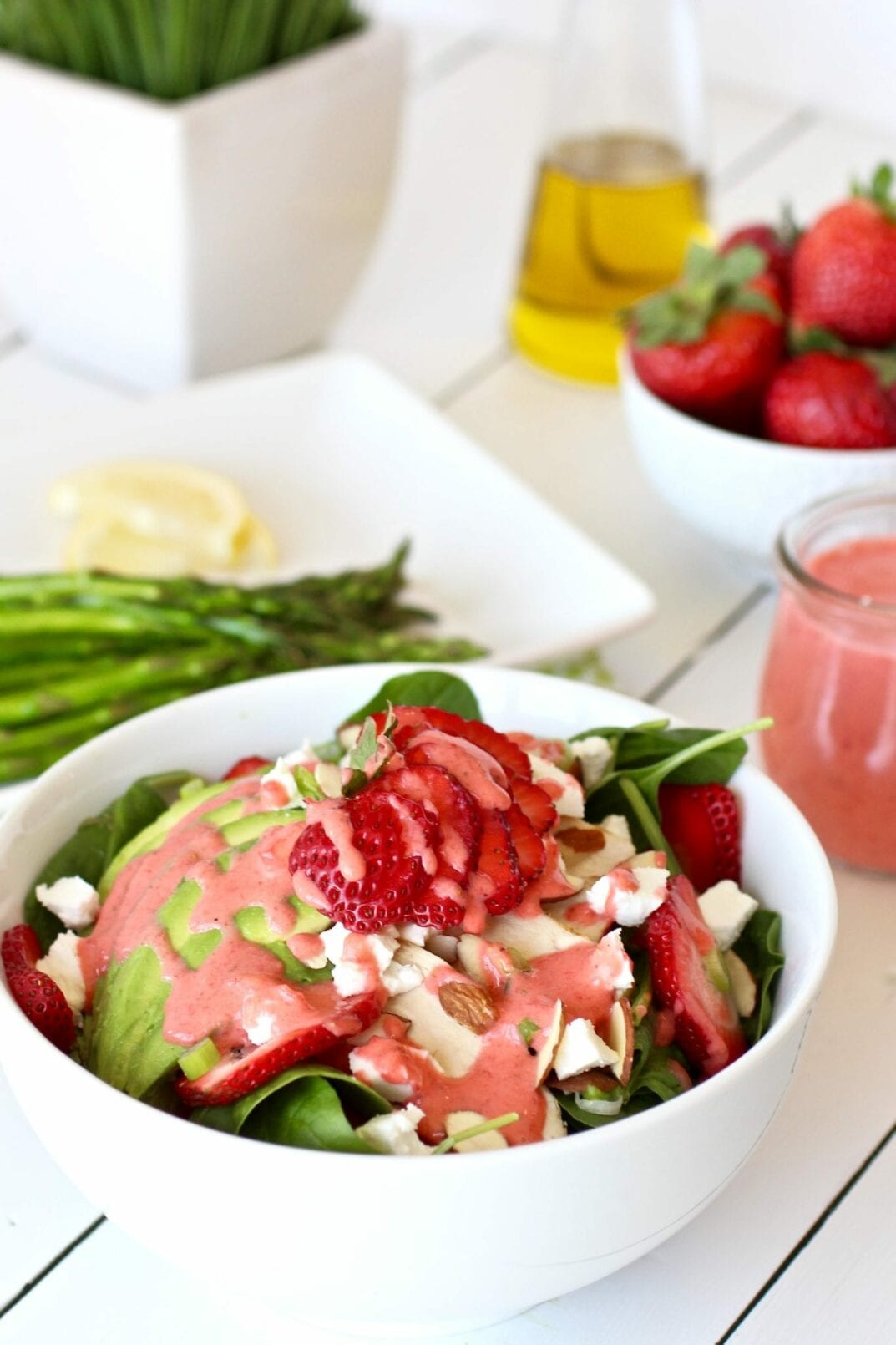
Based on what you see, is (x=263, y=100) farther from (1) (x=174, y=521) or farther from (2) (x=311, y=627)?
(2) (x=311, y=627)

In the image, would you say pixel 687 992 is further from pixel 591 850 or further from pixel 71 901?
pixel 71 901

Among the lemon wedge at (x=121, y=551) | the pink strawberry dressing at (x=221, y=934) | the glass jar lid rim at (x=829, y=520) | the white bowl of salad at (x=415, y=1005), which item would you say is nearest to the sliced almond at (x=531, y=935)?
the white bowl of salad at (x=415, y=1005)

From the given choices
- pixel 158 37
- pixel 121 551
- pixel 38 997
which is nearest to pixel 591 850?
pixel 38 997

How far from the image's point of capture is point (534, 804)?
0.95 meters

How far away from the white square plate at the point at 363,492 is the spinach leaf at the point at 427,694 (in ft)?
1.18

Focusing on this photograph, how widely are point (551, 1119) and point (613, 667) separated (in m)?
0.74

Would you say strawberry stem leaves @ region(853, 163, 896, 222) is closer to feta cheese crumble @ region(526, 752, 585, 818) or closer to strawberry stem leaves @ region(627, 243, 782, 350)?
strawberry stem leaves @ region(627, 243, 782, 350)

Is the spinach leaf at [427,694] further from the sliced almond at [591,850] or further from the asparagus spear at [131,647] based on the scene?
the asparagus spear at [131,647]

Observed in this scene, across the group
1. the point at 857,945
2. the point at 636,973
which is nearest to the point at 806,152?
the point at 857,945

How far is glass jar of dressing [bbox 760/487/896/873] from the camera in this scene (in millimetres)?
1203

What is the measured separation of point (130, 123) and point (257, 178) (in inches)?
5.9

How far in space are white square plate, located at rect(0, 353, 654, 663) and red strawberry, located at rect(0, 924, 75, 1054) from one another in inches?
25.2

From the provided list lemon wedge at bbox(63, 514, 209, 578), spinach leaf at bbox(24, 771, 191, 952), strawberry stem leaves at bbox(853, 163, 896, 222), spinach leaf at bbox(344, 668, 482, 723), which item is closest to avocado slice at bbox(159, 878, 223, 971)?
spinach leaf at bbox(24, 771, 191, 952)

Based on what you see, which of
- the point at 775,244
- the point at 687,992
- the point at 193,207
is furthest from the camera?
the point at 193,207
